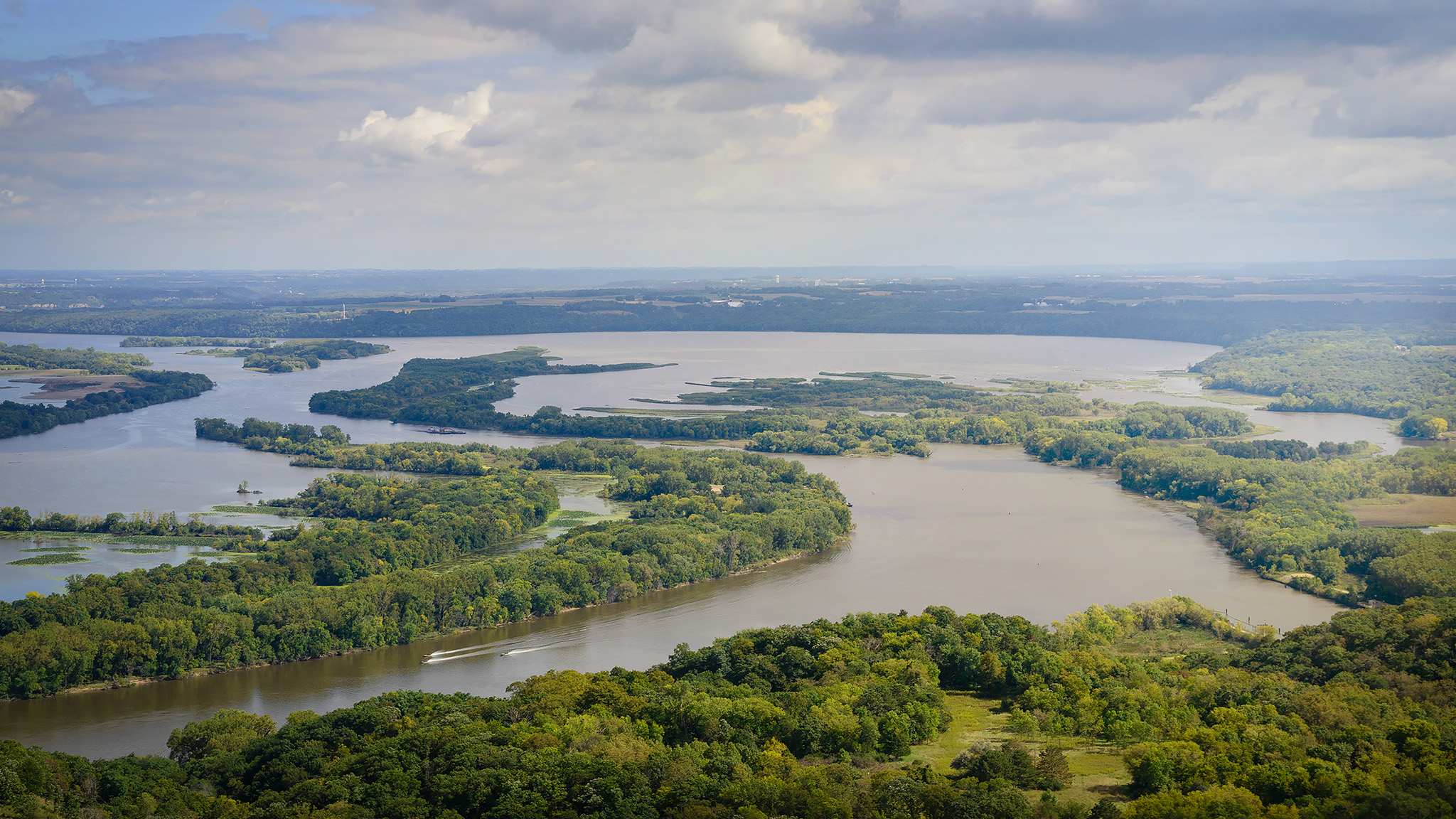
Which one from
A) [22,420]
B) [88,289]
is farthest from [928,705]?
[88,289]

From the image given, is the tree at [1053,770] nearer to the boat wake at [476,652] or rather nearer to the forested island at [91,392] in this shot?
the boat wake at [476,652]

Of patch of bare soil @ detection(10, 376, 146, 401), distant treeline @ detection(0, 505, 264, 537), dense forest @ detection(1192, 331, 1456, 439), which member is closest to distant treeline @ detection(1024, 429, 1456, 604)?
dense forest @ detection(1192, 331, 1456, 439)

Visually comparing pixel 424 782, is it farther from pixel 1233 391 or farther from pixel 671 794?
pixel 1233 391

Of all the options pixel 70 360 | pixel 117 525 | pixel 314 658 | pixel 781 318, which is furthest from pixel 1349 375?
pixel 70 360

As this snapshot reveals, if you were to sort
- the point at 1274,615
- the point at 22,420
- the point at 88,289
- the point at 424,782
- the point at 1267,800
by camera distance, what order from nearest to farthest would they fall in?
the point at 1267,800 → the point at 424,782 → the point at 1274,615 → the point at 22,420 → the point at 88,289

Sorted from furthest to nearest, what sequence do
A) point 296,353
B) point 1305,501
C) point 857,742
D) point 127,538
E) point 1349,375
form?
point 296,353
point 1349,375
point 1305,501
point 127,538
point 857,742

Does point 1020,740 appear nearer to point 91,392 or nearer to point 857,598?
point 857,598
